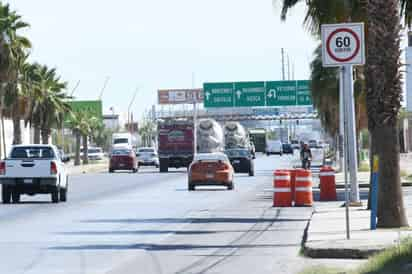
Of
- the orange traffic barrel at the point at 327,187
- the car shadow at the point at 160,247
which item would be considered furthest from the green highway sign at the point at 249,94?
the car shadow at the point at 160,247

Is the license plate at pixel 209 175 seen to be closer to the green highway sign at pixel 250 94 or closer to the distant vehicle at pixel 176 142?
the distant vehicle at pixel 176 142

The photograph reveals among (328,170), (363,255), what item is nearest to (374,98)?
(363,255)

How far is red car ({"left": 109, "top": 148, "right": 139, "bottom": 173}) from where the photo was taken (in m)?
76.7

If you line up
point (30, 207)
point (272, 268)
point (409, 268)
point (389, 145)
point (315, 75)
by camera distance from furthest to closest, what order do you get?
point (315, 75)
point (30, 207)
point (389, 145)
point (272, 268)
point (409, 268)

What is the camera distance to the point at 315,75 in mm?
70625

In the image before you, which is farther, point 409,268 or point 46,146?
point 46,146

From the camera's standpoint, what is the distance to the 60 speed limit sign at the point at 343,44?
19.5m

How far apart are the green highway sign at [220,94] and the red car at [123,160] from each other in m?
13.4

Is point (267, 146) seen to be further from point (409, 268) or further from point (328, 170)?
point (409, 268)

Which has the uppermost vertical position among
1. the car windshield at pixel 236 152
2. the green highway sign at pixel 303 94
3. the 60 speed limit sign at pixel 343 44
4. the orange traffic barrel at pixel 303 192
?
the green highway sign at pixel 303 94

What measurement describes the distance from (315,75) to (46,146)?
35471 millimetres

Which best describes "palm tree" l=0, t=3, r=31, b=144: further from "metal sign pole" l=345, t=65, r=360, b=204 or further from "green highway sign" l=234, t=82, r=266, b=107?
"metal sign pole" l=345, t=65, r=360, b=204

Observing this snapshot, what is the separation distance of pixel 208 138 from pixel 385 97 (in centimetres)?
5790

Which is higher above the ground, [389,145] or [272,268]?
[389,145]
